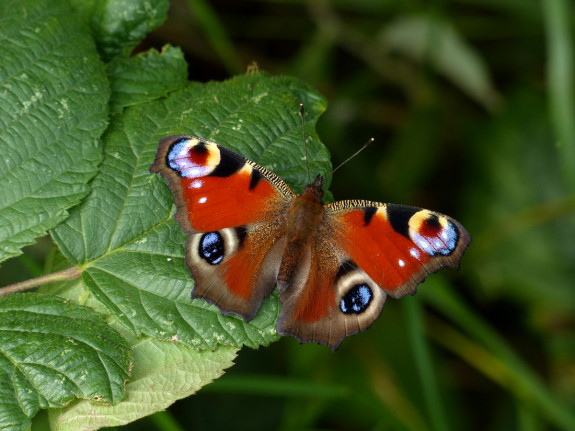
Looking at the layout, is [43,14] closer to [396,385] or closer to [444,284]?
[444,284]

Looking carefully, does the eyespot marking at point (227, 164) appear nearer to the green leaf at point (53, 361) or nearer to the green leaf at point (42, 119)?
the green leaf at point (42, 119)

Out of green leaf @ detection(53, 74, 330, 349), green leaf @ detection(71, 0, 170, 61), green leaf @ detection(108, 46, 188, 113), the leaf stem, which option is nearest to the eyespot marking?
green leaf @ detection(53, 74, 330, 349)

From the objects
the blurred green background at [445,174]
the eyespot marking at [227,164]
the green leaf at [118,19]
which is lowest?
the blurred green background at [445,174]

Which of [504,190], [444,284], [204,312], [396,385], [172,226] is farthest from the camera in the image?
[504,190]

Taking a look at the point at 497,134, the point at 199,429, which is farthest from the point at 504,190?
the point at 199,429

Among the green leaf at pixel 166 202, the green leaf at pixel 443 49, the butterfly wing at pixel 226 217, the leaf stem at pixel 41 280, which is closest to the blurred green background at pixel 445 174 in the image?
the green leaf at pixel 443 49

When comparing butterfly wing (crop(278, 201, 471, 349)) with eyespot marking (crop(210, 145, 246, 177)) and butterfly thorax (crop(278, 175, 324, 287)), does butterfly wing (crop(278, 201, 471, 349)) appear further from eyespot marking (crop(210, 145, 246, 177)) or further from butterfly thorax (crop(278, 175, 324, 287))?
eyespot marking (crop(210, 145, 246, 177))
